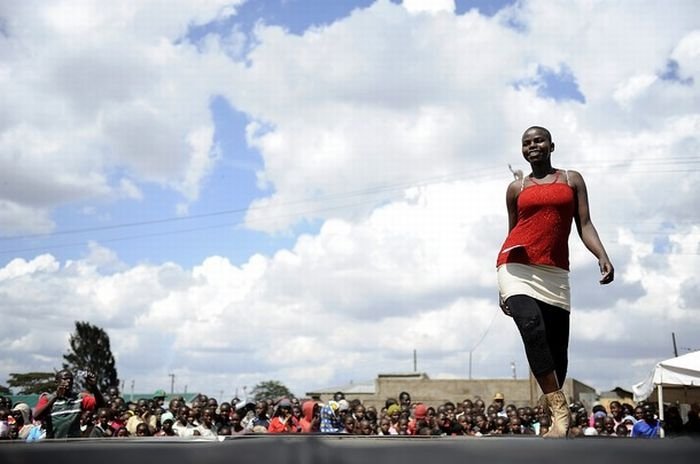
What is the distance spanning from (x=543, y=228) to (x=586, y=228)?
0.25 meters

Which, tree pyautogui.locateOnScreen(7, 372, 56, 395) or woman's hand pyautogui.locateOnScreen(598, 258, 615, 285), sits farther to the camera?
tree pyautogui.locateOnScreen(7, 372, 56, 395)

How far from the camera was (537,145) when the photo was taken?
144 inches

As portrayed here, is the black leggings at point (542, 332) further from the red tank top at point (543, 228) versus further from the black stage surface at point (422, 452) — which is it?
the black stage surface at point (422, 452)

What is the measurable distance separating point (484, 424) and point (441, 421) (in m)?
0.66

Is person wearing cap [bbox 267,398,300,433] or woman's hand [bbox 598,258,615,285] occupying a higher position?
woman's hand [bbox 598,258,615,285]

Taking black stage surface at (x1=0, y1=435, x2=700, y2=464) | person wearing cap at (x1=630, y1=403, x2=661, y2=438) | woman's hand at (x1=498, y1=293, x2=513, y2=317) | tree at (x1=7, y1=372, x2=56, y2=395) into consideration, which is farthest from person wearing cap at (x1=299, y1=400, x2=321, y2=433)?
tree at (x1=7, y1=372, x2=56, y2=395)

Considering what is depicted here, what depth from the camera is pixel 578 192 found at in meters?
3.62

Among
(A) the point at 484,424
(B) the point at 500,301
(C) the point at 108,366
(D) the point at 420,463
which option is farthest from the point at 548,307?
(C) the point at 108,366

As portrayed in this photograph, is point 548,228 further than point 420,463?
Yes

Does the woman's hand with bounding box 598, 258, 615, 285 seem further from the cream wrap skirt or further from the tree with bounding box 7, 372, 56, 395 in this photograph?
the tree with bounding box 7, 372, 56, 395

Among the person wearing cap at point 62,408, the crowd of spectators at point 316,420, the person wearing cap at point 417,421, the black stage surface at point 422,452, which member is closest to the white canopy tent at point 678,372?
the crowd of spectators at point 316,420

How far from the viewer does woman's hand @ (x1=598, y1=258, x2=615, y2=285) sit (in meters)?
3.60

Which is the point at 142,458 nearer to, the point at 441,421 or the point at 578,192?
the point at 578,192

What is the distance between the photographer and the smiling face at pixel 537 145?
3652mm
